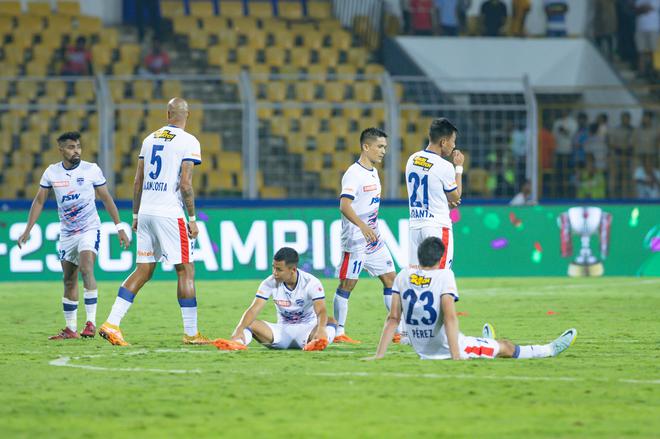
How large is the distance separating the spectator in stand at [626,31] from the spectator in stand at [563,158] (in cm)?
698

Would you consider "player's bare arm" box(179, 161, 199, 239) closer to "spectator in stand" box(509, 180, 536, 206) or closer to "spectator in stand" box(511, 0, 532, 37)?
"spectator in stand" box(509, 180, 536, 206)

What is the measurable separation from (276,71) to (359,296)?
10.5 m

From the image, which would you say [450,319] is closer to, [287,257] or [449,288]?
[449,288]

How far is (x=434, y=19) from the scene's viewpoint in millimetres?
30203

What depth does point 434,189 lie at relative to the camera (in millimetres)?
11969

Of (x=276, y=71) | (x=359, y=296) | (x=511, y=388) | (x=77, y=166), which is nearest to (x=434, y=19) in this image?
(x=276, y=71)

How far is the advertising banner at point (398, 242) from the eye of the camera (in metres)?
21.1

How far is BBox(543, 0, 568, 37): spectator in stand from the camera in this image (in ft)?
100

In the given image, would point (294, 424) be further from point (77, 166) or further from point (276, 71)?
point (276, 71)

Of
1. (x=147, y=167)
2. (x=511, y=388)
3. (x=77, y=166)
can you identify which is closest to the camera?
(x=511, y=388)

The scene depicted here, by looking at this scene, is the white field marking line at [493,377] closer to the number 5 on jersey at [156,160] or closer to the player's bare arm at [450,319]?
the player's bare arm at [450,319]

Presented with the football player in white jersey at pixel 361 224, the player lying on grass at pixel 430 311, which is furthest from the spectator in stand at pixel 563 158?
the player lying on grass at pixel 430 311

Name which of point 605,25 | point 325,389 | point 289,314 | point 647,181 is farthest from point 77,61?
point 325,389

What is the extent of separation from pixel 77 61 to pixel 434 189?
52.2 feet
